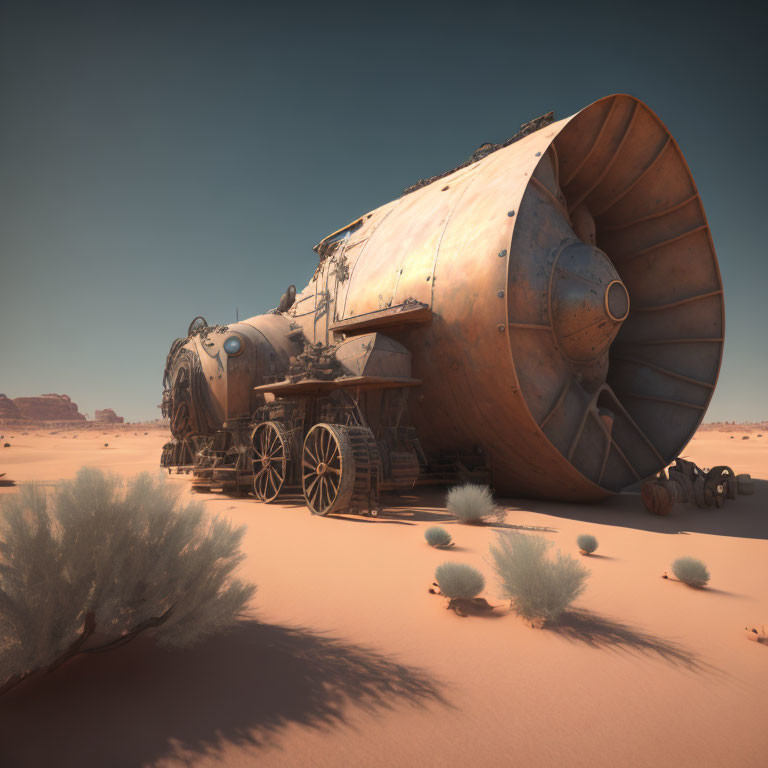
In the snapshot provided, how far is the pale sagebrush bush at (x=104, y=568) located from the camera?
2332 mm

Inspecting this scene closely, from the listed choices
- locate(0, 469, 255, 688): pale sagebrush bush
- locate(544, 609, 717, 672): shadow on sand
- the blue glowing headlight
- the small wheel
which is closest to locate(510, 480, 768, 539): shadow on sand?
the small wheel

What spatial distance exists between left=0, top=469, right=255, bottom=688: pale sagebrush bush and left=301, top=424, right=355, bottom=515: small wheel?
505cm

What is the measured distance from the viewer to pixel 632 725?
243cm

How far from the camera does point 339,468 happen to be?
8.75 meters

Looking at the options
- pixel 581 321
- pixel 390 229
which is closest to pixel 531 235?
pixel 581 321

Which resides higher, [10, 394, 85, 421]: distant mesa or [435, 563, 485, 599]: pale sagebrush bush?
[10, 394, 85, 421]: distant mesa

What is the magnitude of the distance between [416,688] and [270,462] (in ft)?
28.4

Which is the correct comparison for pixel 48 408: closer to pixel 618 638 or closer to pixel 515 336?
pixel 515 336

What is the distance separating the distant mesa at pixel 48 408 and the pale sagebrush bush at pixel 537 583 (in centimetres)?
12010

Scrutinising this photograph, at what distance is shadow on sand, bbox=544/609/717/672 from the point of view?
3.12 meters

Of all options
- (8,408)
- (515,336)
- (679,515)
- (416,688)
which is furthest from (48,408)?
(416,688)

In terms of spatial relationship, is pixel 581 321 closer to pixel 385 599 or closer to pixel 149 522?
pixel 385 599

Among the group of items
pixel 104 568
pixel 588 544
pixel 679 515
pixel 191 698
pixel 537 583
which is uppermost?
pixel 104 568

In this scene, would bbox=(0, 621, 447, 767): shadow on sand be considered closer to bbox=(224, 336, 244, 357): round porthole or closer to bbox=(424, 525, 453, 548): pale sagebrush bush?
bbox=(424, 525, 453, 548): pale sagebrush bush
